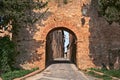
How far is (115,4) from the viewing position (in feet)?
61.5

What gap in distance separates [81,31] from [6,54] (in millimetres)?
6877

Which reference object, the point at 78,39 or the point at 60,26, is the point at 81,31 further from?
the point at 60,26

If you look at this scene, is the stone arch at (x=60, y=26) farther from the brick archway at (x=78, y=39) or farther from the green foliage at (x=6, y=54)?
the green foliage at (x=6, y=54)

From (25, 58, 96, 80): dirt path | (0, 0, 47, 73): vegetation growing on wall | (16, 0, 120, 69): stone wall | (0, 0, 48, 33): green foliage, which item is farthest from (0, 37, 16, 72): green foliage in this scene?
(16, 0, 120, 69): stone wall

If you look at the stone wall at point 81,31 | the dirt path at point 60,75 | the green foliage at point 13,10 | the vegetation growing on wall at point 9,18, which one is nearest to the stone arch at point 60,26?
the stone wall at point 81,31

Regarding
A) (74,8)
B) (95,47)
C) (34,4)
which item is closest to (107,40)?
(95,47)

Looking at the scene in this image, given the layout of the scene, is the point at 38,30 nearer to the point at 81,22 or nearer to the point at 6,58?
the point at 81,22

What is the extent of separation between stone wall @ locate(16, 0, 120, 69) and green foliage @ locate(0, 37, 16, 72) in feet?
12.1

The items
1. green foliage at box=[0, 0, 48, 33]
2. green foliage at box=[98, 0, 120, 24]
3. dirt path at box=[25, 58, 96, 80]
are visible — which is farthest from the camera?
green foliage at box=[98, 0, 120, 24]

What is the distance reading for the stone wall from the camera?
24.6 meters

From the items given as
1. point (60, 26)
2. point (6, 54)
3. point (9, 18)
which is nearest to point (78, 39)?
point (60, 26)

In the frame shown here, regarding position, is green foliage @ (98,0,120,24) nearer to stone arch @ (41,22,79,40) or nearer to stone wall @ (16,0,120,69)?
stone wall @ (16,0,120,69)

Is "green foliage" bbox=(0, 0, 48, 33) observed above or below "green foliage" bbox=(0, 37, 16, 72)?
above

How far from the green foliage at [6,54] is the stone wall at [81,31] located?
3697mm
